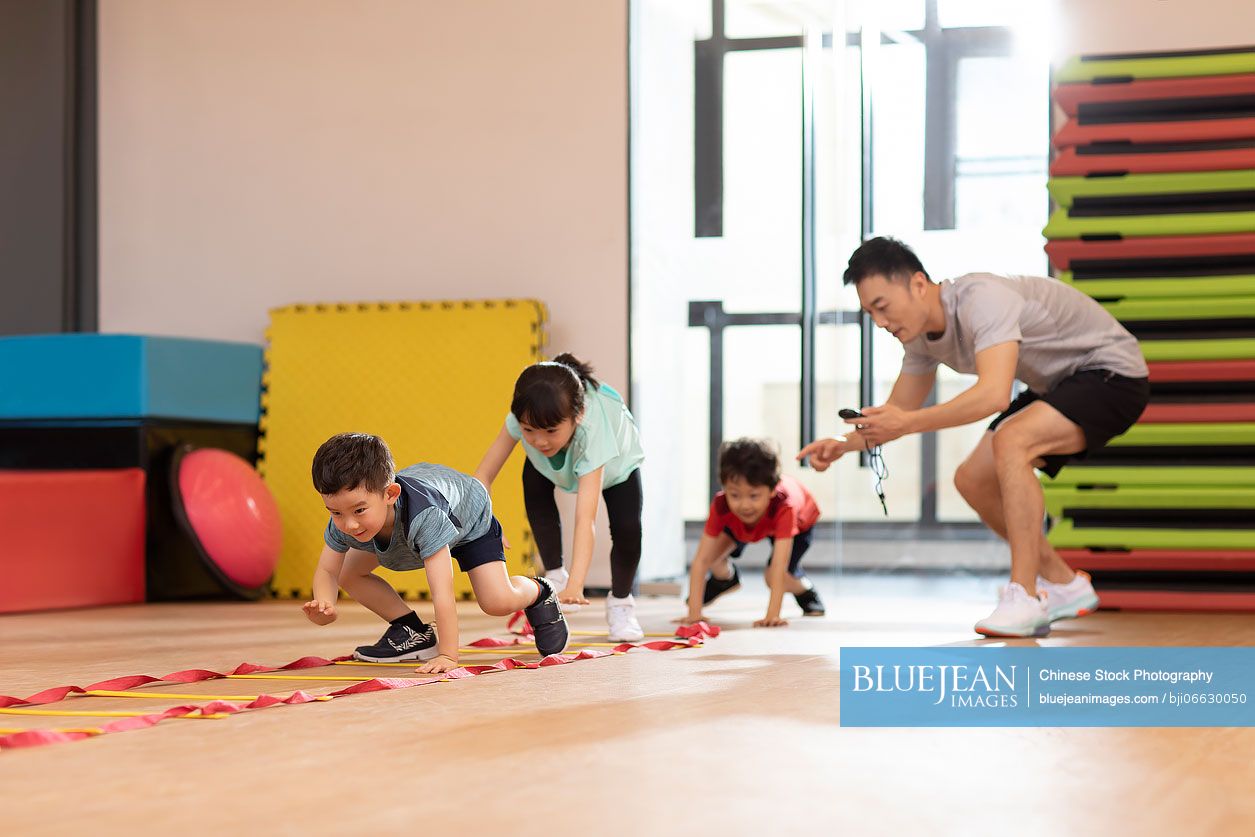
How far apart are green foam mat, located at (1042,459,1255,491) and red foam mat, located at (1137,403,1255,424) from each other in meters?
0.15

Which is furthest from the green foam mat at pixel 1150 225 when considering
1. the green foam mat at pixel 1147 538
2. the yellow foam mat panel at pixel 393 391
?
the yellow foam mat panel at pixel 393 391

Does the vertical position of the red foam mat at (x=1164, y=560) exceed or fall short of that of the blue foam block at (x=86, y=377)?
it falls short

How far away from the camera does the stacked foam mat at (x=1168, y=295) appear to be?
13.7ft

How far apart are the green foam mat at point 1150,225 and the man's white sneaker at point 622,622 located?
2.10 metres

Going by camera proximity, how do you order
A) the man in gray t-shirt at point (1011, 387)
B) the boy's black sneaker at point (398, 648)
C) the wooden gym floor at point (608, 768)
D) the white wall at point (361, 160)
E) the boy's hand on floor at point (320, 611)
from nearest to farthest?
the wooden gym floor at point (608, 768)
the boy's hand on floor at point (320, 611)
the boy's black sneaker at point (398, 648)
the man in gray t-shirt at point (1011, 387)
the white wall at point (361, 160)

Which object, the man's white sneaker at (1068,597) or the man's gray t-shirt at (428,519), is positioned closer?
the man's gray t-shirt at (428,519)

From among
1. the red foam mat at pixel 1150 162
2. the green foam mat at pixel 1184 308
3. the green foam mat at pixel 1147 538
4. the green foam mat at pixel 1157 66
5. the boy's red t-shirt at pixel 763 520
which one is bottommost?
the green foam mat at pixel 1147 538

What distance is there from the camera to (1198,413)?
4195 millimetres

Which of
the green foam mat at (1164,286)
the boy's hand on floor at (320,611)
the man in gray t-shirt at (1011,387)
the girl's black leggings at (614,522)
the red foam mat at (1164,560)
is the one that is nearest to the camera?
the boy's hand on floor at (320,611)

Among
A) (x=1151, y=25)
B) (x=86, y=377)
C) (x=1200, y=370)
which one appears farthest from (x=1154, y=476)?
(x=86, y=377)

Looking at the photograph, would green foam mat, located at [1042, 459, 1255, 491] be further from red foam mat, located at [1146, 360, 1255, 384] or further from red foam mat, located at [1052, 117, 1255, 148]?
red foam mat, located at [1052, 117, 1255, 148]

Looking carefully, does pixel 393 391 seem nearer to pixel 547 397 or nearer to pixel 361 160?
pixel 361 160

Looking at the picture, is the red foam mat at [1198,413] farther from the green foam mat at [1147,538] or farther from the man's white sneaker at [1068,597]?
the man's white sneaker at [1068,597]

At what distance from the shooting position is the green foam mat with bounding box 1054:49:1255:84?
4316 mm
